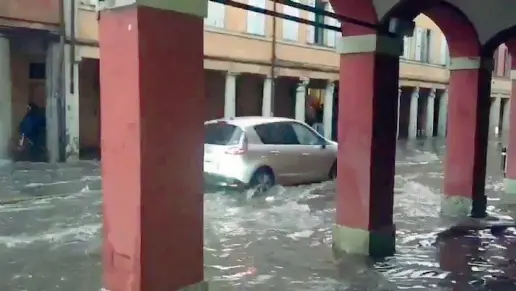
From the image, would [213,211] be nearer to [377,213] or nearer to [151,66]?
[377,213]

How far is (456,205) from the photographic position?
11.1m

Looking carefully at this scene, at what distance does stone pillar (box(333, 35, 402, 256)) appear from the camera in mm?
→ 7773

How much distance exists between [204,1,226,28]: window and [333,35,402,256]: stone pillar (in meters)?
14.7

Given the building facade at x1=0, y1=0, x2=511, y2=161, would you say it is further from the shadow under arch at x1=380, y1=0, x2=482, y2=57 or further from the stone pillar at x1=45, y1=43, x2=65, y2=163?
the shadow under arch at x1=380, y1=0, x2=482, y2=57

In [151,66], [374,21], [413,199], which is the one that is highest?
[374,21]

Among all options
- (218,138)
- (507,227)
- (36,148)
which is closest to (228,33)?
(36,148)

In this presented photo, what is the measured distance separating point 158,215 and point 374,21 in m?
4.15

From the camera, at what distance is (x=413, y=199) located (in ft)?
44.2

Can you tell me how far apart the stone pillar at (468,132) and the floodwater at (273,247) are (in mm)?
588

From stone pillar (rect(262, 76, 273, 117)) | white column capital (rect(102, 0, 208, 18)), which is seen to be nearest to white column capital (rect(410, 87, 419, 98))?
stone pillar (rect(262, 76, 273, 117))

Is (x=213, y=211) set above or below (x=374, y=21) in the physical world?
below

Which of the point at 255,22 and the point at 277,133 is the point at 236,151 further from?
the point at 255,22

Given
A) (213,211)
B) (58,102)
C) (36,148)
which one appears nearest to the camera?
(213,211)

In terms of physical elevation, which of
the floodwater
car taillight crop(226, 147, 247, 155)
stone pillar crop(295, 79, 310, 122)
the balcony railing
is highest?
the balcony railing
